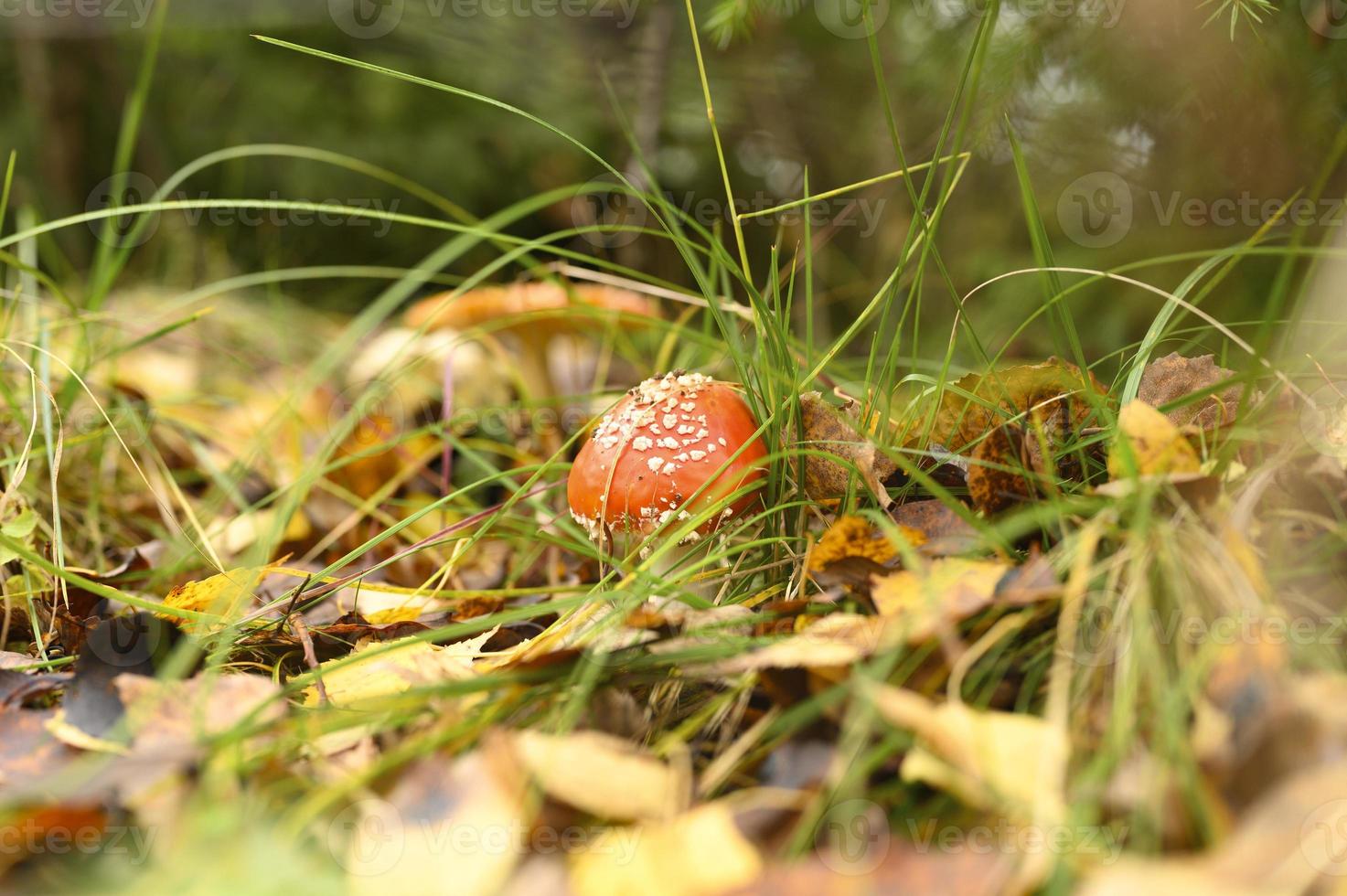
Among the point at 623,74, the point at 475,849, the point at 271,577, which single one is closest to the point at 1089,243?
the point at 623,74
